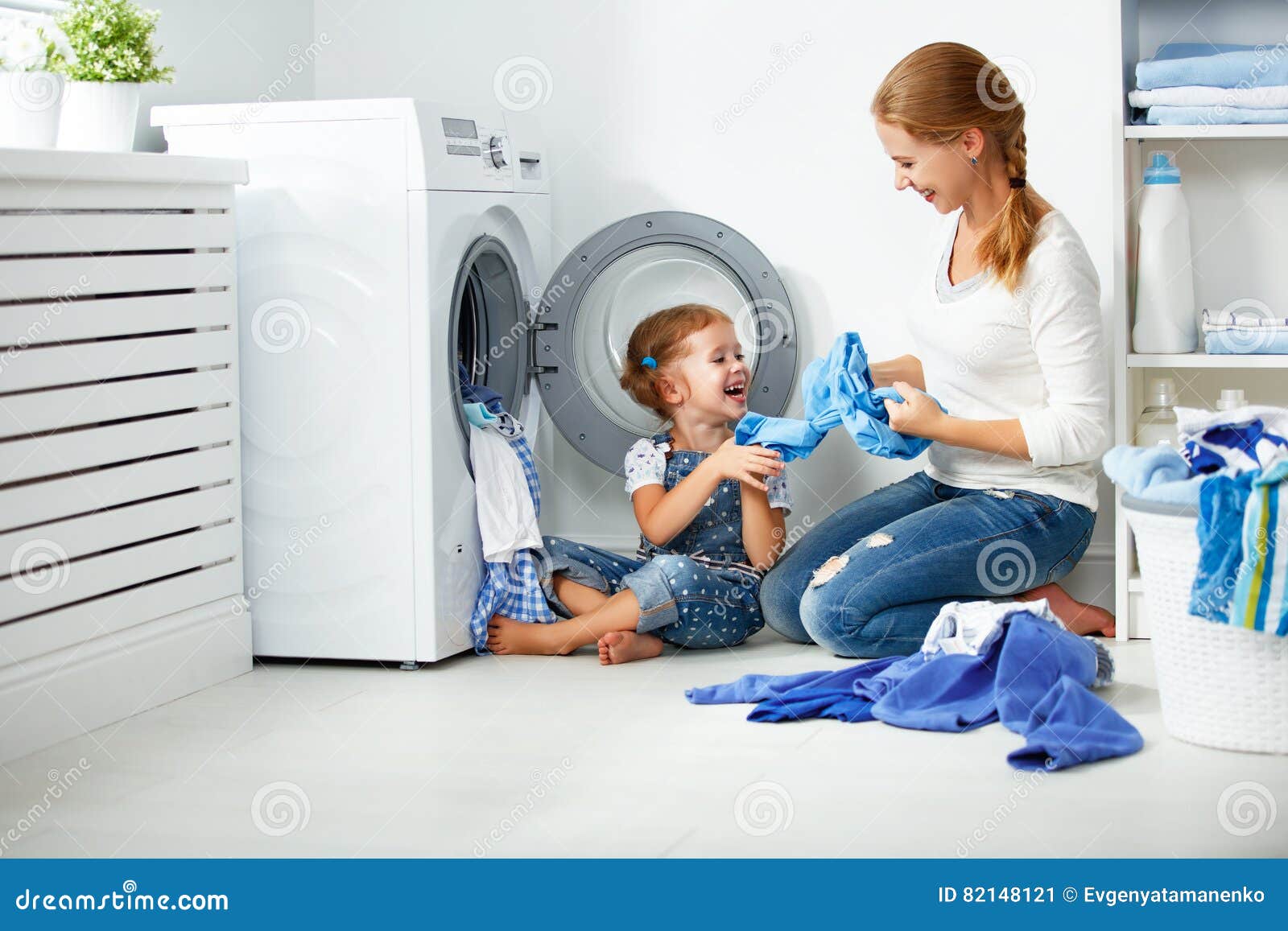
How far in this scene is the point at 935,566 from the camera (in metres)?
2.24

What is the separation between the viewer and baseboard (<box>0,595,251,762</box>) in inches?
74.6

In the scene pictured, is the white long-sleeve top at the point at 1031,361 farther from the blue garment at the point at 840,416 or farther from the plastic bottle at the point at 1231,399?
the plastic bottle at the point at 1231,399

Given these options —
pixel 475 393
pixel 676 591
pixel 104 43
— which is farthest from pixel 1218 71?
pixel 104 43

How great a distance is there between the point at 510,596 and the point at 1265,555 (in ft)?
3.99

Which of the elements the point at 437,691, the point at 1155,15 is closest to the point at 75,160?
the point at 437,691

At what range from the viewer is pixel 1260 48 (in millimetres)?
2439

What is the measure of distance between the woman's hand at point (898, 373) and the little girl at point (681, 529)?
0.77ft

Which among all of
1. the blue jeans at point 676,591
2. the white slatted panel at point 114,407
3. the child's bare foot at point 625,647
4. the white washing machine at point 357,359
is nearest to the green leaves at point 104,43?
the white washing machine at point 357,359

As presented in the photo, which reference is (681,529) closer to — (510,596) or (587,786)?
(510,596)

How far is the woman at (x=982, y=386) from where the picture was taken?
219 centimetres

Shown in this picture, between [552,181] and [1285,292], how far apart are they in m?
1.38

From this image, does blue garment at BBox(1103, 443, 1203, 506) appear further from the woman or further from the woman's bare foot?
the woman's bare foot

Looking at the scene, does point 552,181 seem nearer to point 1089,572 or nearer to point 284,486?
point 284,486
